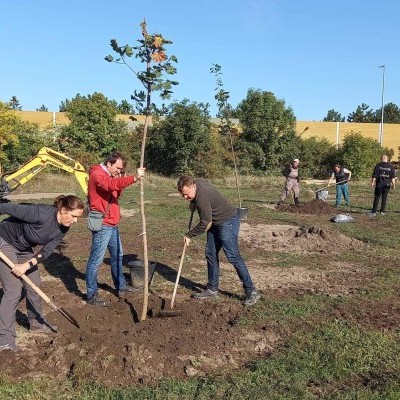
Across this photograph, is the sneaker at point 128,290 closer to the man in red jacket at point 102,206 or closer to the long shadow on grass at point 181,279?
the man in red jacket at point 102,206

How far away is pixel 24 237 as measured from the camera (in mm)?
4484

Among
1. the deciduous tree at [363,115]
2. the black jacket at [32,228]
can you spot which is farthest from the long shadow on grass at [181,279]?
the deciduous tree at [363,115]

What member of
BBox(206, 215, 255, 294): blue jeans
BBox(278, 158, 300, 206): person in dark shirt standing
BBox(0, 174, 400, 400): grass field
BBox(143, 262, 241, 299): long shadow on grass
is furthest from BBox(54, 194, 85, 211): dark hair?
BBox(278, 158, 300, 206): person in dark shirt standing

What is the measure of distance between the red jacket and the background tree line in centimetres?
1873

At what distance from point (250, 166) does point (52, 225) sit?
84.1 ft

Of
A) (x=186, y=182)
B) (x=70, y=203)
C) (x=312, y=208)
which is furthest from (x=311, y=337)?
(x=312, y=208)

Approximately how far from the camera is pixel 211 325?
5180 millimetres

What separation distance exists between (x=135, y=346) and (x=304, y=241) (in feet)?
19.1

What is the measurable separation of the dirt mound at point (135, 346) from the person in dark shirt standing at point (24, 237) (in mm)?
363

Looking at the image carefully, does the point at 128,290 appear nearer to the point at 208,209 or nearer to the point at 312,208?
the point at 208,209

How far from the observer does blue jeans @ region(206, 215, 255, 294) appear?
595 centimetres

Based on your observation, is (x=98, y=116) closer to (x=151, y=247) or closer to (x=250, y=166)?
(x=250, y=166)

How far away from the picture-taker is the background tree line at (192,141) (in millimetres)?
24969

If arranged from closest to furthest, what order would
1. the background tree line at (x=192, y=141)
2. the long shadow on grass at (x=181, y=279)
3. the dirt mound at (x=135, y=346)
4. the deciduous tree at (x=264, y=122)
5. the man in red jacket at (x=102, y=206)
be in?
1. the dirt mound at (x=135, y=346)
2. the man in red jacket at (x=102, y=206)
3. the long shadow on grass at (x=181, y=279)
4. the background tree line at (x=192, y=141)
5. the deciduous tree at (x=264, y=122)
